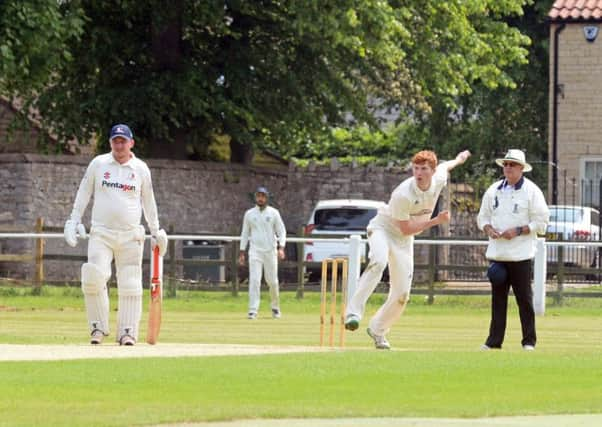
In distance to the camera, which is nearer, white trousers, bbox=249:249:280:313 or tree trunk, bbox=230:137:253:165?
white trousers, bbox=249:249:280:313

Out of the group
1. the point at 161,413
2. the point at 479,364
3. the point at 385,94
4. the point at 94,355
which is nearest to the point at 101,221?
the point at 94,355

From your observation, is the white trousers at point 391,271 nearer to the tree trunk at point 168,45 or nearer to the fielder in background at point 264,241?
the fielder in background at point 264,241

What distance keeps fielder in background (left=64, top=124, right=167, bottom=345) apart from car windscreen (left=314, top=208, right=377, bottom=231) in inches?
751

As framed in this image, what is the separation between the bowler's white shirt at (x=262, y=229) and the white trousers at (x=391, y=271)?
9.54m

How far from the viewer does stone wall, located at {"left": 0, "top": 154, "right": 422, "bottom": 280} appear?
36812 millimetres


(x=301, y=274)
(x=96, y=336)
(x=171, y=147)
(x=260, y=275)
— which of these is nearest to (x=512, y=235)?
(x=96, y=336)

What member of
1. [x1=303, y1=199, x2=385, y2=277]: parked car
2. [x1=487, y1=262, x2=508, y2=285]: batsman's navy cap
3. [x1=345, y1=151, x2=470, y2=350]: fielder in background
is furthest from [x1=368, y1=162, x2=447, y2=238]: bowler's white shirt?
[x1=303, y1=199, x2=385, y2=277]: parked car

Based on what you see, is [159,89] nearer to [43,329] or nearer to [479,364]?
[43,329]

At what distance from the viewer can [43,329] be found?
21828 millimetres

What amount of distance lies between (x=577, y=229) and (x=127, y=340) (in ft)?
68.2

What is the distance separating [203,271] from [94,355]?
18829 mm

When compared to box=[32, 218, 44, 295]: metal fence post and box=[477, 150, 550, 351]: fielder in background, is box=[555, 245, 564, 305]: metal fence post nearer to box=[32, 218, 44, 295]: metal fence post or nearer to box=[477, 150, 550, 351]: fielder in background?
box=[32, 218, 44, 295]: metal fence post

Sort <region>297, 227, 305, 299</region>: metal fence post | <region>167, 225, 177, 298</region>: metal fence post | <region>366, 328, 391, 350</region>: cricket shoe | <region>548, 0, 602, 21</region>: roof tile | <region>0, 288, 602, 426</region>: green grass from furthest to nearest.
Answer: <region>548, 0, 602, 21</region>: roof tile < <region>297, 227, 305, 299</region>: metal fence post < <region>167, 225, 177, 298</region>: metal fence post < <region>366, 328, 391, 350</region>: cricket shoe < <region>0, 288, 602, 426</region>: green grass

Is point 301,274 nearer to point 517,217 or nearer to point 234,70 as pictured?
point 234,70
